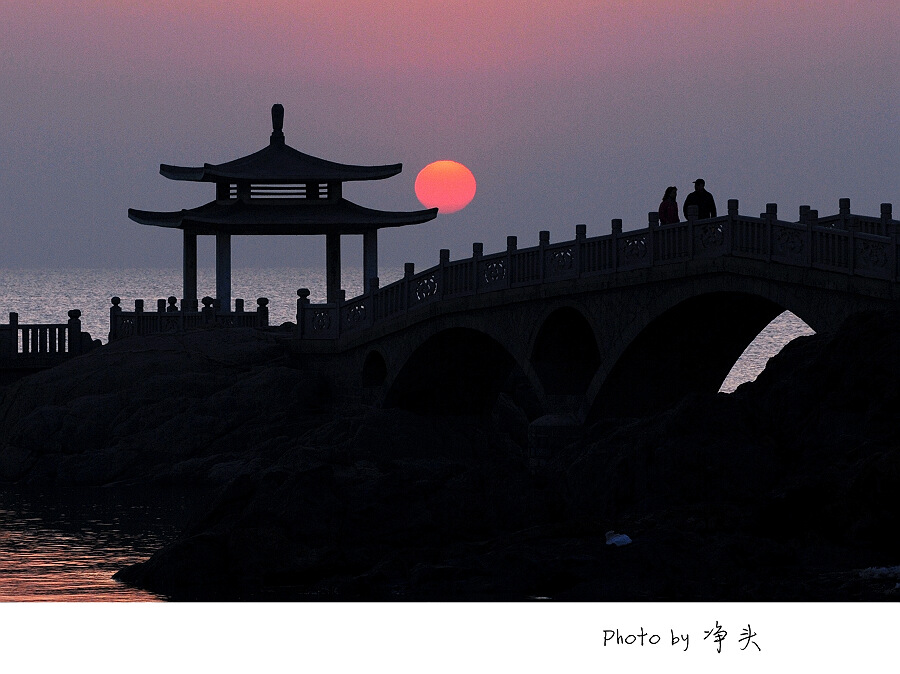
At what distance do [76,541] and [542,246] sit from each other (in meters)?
10.8

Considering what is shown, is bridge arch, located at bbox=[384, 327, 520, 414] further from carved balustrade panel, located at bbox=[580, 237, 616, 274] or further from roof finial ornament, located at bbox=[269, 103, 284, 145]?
roof finial ornament, located at bbox=[269, 103, 284, 145]

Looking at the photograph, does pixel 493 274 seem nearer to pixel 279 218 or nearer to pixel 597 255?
pixel 597 255

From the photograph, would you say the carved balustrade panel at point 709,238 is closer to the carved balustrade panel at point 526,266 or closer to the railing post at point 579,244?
the railing post at point 579,244

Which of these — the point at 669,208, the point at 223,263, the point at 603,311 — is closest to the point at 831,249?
the point at 669,208

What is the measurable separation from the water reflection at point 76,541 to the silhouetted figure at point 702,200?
10.7 metres

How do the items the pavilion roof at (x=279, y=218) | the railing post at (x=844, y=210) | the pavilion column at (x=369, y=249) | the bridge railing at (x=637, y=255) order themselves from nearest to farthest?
1. the bridge railing at (x=637, y=255)
2. the railing post at (x=844, y=210)
3. the pavilion roof at (x=279, y=218)
4. the pavilion column at (x=369, y=249)

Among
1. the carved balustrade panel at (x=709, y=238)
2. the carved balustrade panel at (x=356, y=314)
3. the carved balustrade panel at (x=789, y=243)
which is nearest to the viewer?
the carved balustrade panel at (x=789, y=243)

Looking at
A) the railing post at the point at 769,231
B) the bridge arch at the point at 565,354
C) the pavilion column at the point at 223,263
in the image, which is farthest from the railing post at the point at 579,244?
the pavilion column at the point at 223,263

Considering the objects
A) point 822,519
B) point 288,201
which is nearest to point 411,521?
point 822,519

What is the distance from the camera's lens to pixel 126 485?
34.6m

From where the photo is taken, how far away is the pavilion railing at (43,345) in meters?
42.4

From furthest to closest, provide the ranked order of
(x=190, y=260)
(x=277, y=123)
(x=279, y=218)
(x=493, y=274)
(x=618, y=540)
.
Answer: (x=277, y=123), (x=190, y=260), (x=279, y=218), (x=493, y=274), (x=618, y=540)

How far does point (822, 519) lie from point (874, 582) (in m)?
2.17

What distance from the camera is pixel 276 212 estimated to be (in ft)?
153
